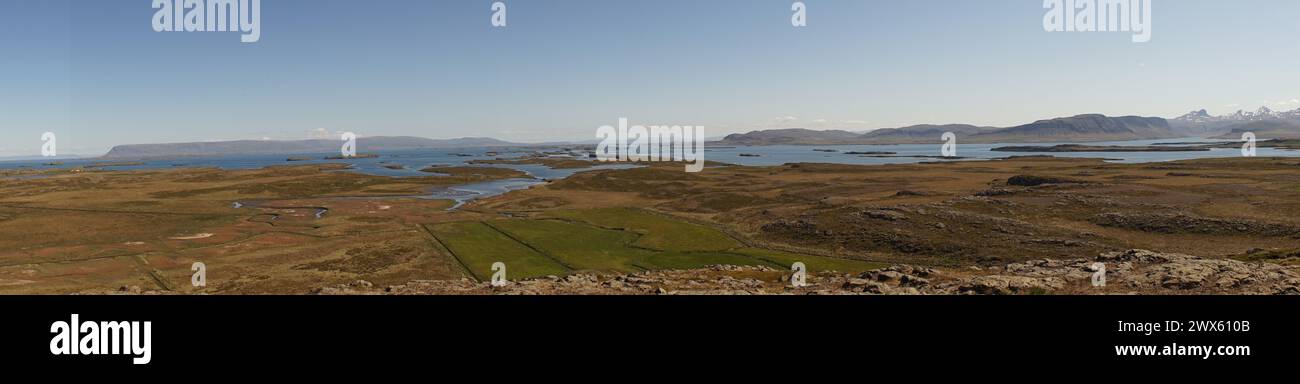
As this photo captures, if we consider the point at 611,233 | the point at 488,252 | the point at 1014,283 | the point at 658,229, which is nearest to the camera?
the point at 1014,283

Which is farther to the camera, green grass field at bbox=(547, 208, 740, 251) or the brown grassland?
green grass field at bbox=(547, 208, 740, 251)

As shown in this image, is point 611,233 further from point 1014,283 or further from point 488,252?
point 1014,283

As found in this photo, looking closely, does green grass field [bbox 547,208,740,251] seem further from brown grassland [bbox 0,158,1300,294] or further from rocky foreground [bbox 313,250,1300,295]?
rocky foreground [bbox 313,250,1300,295]

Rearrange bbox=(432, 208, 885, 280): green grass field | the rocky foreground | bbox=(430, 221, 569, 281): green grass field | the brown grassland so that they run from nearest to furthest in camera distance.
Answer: the rocky foreground → the brown grassland → bbox=(430, 221, 569, 281): green grass field → bbox=(432, 208, 885, 280): green grass field

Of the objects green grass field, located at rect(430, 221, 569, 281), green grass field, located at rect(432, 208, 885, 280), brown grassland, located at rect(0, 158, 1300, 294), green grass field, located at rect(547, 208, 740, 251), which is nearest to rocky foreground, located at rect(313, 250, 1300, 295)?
brown grassland, located at rect(0, 158, 1300, 294)

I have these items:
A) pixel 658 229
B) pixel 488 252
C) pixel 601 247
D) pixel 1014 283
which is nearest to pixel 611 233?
pixel 658 229
